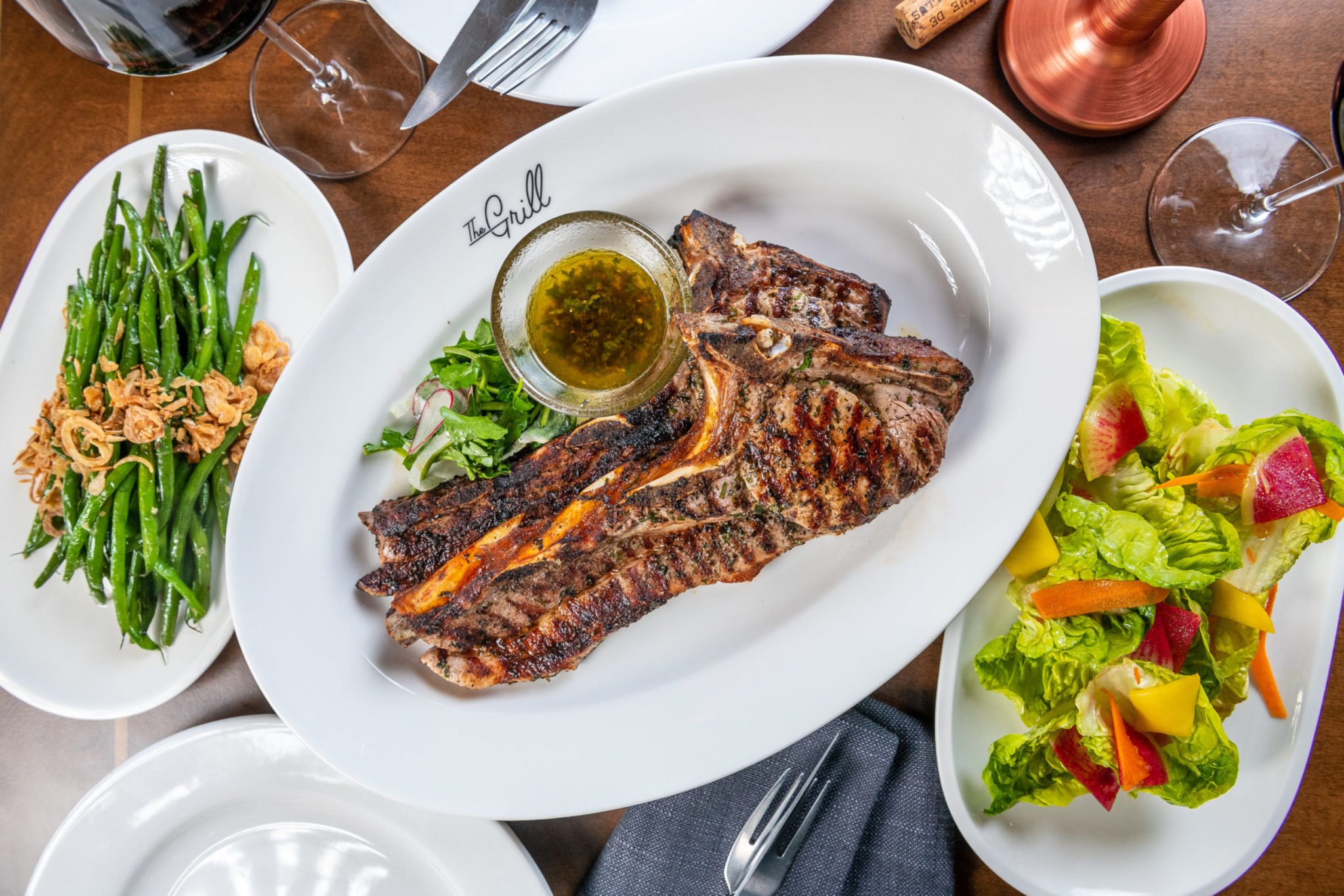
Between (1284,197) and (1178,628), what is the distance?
56.9 inches

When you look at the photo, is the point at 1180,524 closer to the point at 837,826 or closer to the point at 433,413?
the point at 837,826

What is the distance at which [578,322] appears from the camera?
2625 mm

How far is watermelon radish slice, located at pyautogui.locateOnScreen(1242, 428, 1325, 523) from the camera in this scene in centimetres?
239

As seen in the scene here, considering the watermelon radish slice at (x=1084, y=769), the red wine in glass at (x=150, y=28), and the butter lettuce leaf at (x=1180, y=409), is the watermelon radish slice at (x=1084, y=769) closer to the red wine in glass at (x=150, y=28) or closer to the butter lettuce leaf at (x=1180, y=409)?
the butter lettuce leaf at (x=1180, y=409)

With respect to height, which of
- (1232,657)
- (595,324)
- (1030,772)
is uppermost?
(595,324)

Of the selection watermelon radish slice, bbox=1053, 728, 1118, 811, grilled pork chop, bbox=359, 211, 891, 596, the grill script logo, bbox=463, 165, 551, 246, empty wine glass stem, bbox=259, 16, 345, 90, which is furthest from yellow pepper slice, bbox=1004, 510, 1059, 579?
empty wine glass stem, bbox=259, 16, 345, 90

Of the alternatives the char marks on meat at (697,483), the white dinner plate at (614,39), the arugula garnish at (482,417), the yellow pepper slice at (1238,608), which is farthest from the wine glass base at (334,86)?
the yellow pepper slice at (1238,608)

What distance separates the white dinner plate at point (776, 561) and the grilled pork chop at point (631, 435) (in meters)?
0.26

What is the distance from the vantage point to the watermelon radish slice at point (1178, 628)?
2521 millimetres

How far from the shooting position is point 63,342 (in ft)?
10.1

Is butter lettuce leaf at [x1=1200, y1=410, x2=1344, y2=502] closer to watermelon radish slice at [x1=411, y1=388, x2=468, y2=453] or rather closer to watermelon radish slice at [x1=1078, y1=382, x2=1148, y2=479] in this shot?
watermelon radish slice at [x1=1078, y1=382, x2=1148, y2=479]

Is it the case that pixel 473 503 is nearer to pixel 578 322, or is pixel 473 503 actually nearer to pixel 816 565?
pixel 578 322

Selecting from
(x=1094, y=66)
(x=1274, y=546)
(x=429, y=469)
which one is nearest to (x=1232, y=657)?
(x=1274, y=546)

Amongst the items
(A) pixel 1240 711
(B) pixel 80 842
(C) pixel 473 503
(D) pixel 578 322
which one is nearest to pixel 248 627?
(C) pixel 473 503
